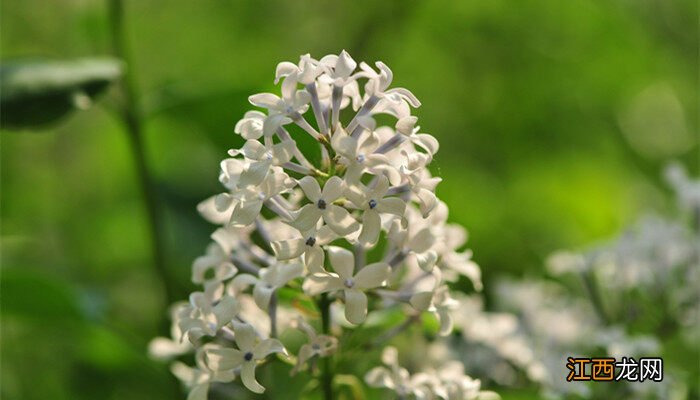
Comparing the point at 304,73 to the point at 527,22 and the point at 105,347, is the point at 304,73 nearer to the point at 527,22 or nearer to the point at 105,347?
the point at 105,347

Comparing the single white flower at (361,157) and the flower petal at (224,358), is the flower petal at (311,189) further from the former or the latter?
the flower petal at (224,358)

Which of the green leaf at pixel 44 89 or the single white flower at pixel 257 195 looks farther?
the green leaf at pixel 44 89

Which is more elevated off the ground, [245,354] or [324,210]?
[324,210]

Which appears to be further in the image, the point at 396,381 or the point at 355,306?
the point at 396,381

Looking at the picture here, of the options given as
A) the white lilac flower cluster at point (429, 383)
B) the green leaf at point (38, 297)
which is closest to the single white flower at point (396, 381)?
the white lilac flower cluster at point (429, 383)

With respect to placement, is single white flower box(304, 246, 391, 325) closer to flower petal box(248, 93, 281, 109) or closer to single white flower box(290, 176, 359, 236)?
single white flower box(290, 176, 359, 236)

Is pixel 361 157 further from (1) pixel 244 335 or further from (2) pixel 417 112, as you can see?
(2) pixel 417 112

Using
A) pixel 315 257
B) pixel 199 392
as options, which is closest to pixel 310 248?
pixel 315 257

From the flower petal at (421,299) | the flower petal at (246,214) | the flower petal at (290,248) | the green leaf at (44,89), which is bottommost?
the flower petal at (421,299)
